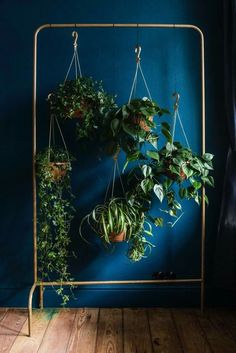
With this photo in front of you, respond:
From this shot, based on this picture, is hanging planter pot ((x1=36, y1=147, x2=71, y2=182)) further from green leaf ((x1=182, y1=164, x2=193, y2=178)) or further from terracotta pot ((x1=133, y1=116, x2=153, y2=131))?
green leaf ((x1=182, y1=164, x2=193, y2=178))

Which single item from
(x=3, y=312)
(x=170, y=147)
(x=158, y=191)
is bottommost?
(x=3, y=312)

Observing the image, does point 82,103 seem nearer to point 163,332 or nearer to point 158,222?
point 158,222

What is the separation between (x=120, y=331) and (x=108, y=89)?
1.52 m

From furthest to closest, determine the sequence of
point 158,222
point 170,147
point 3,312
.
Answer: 1. point 3,312
2. point 158,222
3. point 170,147

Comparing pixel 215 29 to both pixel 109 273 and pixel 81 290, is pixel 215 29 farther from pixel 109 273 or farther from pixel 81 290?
pixel 81 290

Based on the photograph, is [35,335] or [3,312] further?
[3,312]

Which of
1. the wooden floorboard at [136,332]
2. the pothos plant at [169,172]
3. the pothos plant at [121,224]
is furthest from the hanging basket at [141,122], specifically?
the wooden floorboard at [136,332]

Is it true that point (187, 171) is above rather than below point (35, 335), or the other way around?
above

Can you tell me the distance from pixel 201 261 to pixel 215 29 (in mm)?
1547

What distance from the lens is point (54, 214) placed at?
2424 millimetres

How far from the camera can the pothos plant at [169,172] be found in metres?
2.26

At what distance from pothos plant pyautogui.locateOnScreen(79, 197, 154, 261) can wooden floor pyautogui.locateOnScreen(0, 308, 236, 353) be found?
→ 0.41 metres

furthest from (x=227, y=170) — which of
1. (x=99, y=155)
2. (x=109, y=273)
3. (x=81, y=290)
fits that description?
(x=81, y=290)

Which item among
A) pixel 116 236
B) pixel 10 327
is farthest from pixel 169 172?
pixel 10 327
